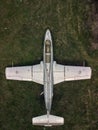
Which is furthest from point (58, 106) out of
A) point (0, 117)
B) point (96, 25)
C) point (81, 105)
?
point (96, 25)

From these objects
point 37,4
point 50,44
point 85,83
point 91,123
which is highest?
point 37,4

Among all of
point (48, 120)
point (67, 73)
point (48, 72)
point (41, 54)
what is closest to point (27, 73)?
point (48, 72)

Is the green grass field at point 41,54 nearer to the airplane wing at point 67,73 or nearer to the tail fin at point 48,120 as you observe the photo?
the airplane wing at point 67,73

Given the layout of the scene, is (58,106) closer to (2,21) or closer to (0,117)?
(0,117)

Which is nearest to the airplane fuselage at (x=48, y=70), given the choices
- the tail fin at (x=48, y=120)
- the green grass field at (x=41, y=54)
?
the tail fin at (x=48, y=120)

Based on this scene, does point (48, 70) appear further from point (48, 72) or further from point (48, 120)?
point (48, 120)

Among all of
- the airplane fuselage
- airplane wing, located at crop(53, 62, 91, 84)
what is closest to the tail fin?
the airplane fuselage
